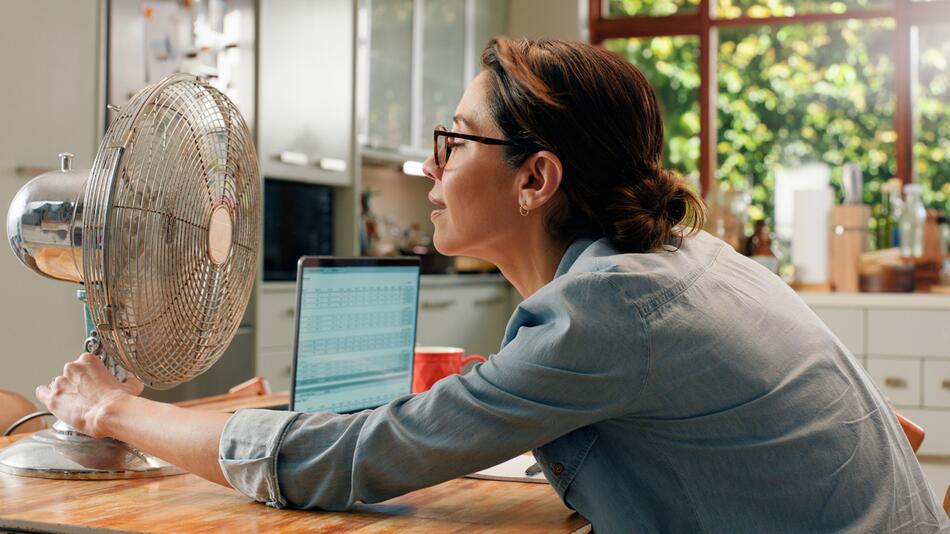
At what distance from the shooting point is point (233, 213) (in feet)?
4.28

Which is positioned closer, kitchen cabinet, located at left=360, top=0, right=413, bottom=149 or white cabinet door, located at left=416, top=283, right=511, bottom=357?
kitchen cabinet, located at left=360, top=0, right=413, bottom=149

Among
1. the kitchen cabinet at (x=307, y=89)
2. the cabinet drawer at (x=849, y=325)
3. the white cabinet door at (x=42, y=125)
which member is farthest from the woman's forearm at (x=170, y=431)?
the cabinet drawer at (x=849, y=325)

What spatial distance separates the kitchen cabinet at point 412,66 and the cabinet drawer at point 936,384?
221 centimetres

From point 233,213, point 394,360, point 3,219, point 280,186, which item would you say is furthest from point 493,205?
point 280,186

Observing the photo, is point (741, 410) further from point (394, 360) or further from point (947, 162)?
point (947, 162)

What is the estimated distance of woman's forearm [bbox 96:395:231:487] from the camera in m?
1.08

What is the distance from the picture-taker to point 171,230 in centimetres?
115

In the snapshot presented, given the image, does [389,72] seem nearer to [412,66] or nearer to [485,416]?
[412,66]

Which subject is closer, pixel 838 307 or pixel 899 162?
pixel 838 307

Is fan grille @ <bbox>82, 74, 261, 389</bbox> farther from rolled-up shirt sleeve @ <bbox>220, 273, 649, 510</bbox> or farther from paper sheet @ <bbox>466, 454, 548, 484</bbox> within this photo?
paper sheet @ <bbox>466, 454, 548, 484</bbox>

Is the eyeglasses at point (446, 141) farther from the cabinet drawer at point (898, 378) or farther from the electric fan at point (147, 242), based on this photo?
the cabinet drawer at point (898, 378)

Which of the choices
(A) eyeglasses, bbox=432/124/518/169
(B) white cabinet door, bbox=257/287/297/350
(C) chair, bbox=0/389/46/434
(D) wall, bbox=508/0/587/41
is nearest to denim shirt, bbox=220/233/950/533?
(A) eyeglasses, bbox=432/124/518/169

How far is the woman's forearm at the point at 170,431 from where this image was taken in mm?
1083

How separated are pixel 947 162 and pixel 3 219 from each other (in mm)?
3926
